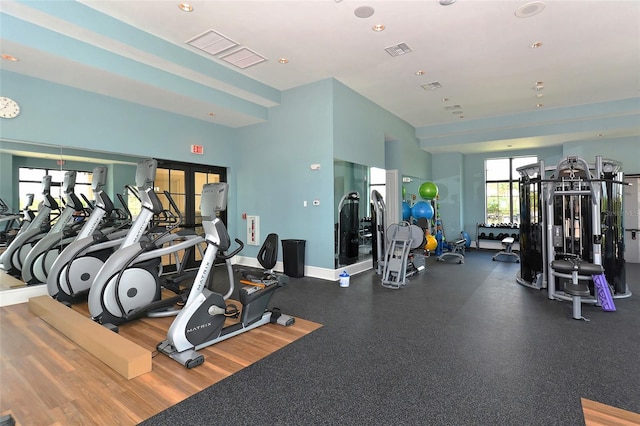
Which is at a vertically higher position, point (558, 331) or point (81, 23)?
point (81, 23)

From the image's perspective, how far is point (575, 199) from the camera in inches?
192

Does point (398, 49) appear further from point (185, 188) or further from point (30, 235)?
point (30, 235)

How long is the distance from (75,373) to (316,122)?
4.92 m

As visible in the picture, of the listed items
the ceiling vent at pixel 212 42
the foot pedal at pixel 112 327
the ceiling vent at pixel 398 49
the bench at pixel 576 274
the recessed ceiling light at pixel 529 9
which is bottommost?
the foot pedal at pixel 112 327

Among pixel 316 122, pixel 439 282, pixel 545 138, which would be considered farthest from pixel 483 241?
pixel 316 122

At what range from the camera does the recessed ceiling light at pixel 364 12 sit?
3.86m

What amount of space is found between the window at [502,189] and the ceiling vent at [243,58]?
8.26m

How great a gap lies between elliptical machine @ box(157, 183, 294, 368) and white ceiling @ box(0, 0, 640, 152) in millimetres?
2436

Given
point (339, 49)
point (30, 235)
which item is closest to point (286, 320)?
point (339, 49)

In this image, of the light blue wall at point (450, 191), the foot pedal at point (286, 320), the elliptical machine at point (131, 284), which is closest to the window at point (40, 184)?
the elliptical machine at point (131, 284)

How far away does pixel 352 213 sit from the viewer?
6672 millimetres

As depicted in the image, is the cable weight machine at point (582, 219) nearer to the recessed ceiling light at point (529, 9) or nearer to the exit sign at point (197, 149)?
the recessed ceiling light at point (529, 9)

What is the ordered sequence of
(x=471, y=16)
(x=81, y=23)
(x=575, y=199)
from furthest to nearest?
(x=575, y=199)
(x=471, y=16)
(x=81, y=23)

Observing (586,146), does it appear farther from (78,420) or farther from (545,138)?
(78,420)
